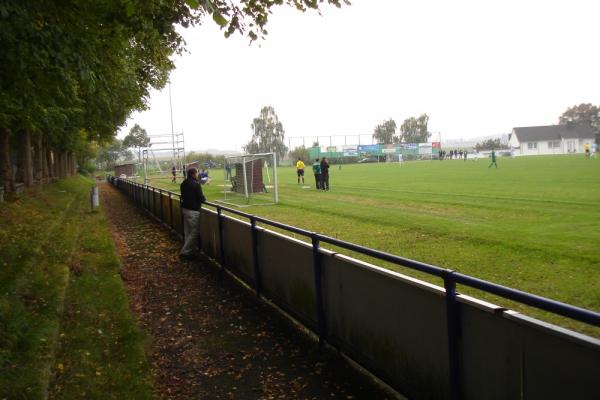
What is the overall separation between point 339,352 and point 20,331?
3.03 m

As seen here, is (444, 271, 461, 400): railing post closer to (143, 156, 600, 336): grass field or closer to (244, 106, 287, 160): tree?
(143, 156, 600, 336): grass field

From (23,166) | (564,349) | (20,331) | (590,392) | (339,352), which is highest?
(23,166)

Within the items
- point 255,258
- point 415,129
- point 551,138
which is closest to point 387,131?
point 415,129

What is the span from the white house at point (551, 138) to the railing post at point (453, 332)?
10535 centimetres

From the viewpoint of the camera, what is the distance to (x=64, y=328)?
18.3 ft

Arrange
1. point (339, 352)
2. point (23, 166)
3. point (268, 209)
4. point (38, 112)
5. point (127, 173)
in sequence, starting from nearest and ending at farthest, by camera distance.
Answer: point (339, 352)
point (38, 112)
point (268, 209)
point (23, 166)
point (127, 173)

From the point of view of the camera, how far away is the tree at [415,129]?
136 meters

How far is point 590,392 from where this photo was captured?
2316mm

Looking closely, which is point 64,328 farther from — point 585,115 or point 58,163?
point 585,115

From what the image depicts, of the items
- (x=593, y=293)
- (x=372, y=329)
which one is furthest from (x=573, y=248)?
(x=372, y=329)

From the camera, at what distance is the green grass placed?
420 cm

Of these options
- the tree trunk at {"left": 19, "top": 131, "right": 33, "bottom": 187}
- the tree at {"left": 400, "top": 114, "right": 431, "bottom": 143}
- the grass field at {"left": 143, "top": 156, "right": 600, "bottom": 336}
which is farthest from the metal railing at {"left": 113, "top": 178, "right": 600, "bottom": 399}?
the tree at {"left": 400, "top": 114, "right": 431, "bottom": 143}

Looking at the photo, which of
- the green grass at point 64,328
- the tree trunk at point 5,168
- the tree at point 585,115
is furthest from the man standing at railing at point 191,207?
the tree at point 585,115

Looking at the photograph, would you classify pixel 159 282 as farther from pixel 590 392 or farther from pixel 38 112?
pixel 38 112
